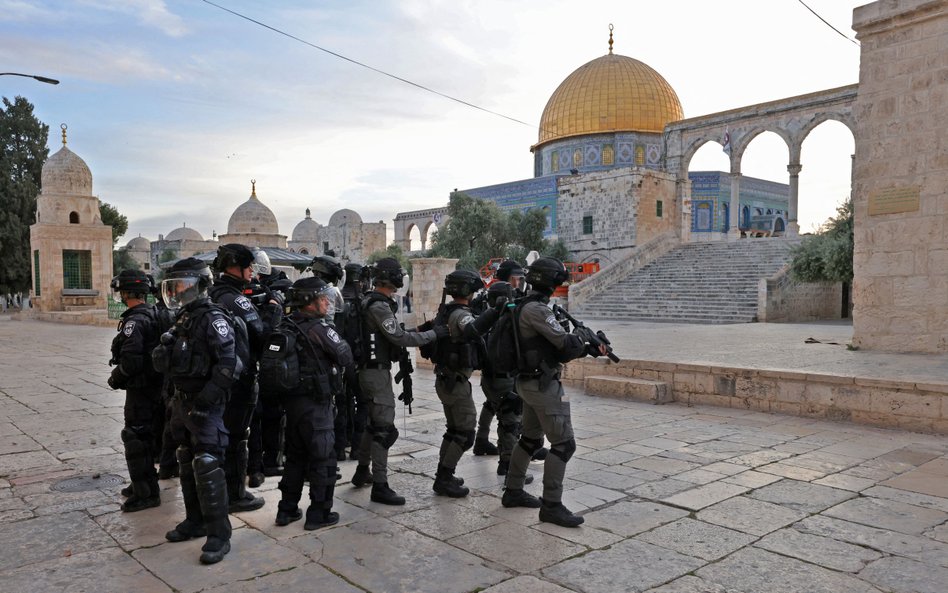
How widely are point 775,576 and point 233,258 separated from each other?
363cm

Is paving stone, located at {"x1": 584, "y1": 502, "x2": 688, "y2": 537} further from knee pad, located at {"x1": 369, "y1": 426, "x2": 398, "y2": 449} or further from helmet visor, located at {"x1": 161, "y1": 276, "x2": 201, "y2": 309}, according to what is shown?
helmet visor, located at {"x1": 161, "y1": 276, "x2": 201, "y2": 309}

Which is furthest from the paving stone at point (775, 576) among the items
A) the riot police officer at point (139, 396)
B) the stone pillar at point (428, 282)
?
the stone pillar at point (428, 282)

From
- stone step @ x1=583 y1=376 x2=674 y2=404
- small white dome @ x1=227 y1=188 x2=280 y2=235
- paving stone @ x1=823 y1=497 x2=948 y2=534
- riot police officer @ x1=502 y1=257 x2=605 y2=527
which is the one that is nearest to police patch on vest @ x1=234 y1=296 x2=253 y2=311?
riot police officer @ x1=502 y1=257 x2=605 y2=527

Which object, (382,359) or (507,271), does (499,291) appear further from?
(382,359)

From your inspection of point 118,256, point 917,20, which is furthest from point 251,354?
point 118,256

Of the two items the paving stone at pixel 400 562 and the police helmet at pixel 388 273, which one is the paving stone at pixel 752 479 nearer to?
the paving stone at pixel 400 562

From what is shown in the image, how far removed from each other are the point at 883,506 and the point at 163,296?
482 centimetres

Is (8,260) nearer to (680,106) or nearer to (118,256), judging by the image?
(118,256)

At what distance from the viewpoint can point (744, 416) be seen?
7.52m

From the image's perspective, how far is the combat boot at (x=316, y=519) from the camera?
4.04m

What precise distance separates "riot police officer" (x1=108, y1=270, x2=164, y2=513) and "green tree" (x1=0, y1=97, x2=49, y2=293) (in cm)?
3549

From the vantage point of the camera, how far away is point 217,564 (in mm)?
3535

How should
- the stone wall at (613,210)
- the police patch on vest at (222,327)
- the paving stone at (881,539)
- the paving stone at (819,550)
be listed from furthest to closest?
the stone wall at (613,210)
the police patch on vest at (222,327)
the paving stone at (881,539)
the paving stone at (819,550)

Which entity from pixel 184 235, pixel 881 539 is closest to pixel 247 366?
pixel 881 539
